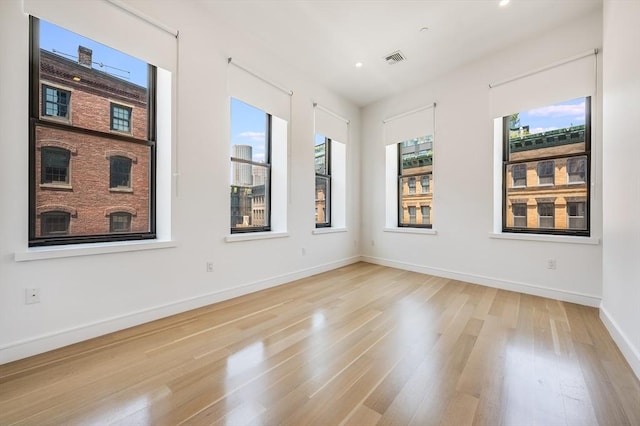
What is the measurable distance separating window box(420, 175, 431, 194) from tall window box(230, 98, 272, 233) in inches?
106

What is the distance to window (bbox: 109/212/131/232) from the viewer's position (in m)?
2.39

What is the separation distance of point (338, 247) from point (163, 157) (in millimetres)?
3191

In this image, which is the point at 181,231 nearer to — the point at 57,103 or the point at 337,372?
the point at 57,103

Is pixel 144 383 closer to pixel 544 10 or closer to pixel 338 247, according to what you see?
pixel 338 247

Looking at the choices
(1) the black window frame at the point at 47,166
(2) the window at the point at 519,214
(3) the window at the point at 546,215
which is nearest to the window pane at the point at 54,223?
(1) the black window frame at the point at 47,166

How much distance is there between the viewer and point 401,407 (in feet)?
4.46

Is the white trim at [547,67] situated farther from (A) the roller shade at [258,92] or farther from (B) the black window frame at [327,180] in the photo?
(A) the roller shade at [258,92]

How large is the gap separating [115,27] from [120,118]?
29.6 inches

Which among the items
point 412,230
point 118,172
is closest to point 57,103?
point 118,172

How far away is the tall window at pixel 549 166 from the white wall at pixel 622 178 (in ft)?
2.37

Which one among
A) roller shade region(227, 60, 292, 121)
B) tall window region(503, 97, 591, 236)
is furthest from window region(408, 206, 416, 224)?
roller shade region(227, 60, 292, 121)

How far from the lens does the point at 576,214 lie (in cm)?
314

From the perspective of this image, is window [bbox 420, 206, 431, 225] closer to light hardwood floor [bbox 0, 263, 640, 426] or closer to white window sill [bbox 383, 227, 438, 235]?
white window sill [bbox 383, 227, 438, 235]

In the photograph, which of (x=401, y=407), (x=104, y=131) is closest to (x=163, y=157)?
(x=104, y=131)
